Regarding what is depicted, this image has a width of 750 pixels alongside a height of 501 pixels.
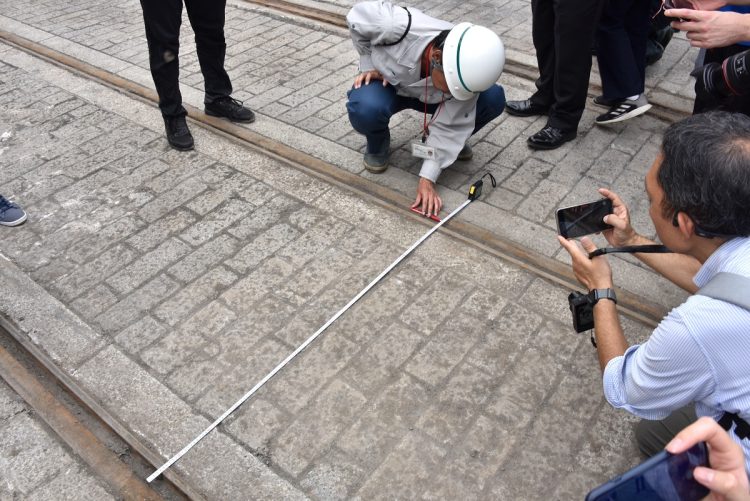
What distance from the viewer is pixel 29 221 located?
3668 millimetres

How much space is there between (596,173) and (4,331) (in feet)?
11.8

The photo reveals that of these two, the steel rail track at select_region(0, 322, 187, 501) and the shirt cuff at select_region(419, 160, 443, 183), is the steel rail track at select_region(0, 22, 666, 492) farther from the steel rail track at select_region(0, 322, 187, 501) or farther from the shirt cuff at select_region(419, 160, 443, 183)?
the shirt cuff at select_region(419, 160, 443, 183)

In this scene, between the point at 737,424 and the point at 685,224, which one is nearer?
→ the point at 737,424

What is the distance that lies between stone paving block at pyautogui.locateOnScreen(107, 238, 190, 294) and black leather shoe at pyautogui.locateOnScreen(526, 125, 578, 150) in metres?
2.43

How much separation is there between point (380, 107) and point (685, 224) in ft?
7.33

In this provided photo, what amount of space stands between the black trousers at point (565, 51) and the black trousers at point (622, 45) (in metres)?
0.37

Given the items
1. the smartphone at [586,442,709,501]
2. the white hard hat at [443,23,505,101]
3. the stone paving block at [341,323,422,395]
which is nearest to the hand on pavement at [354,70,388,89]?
the white hard hat at [443,23,505,101]

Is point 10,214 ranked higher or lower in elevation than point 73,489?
higher

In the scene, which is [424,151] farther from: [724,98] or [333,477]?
[333,477]

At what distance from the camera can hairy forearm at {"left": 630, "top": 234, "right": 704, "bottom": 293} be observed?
2260 millimetres

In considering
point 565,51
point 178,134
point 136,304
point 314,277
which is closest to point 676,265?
point 314,277

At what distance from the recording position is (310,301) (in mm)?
3064

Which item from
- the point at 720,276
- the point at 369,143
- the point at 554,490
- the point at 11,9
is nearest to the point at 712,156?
the point at 720,276

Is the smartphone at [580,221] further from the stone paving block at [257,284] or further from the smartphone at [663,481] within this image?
the stone paving block at [257,284]
